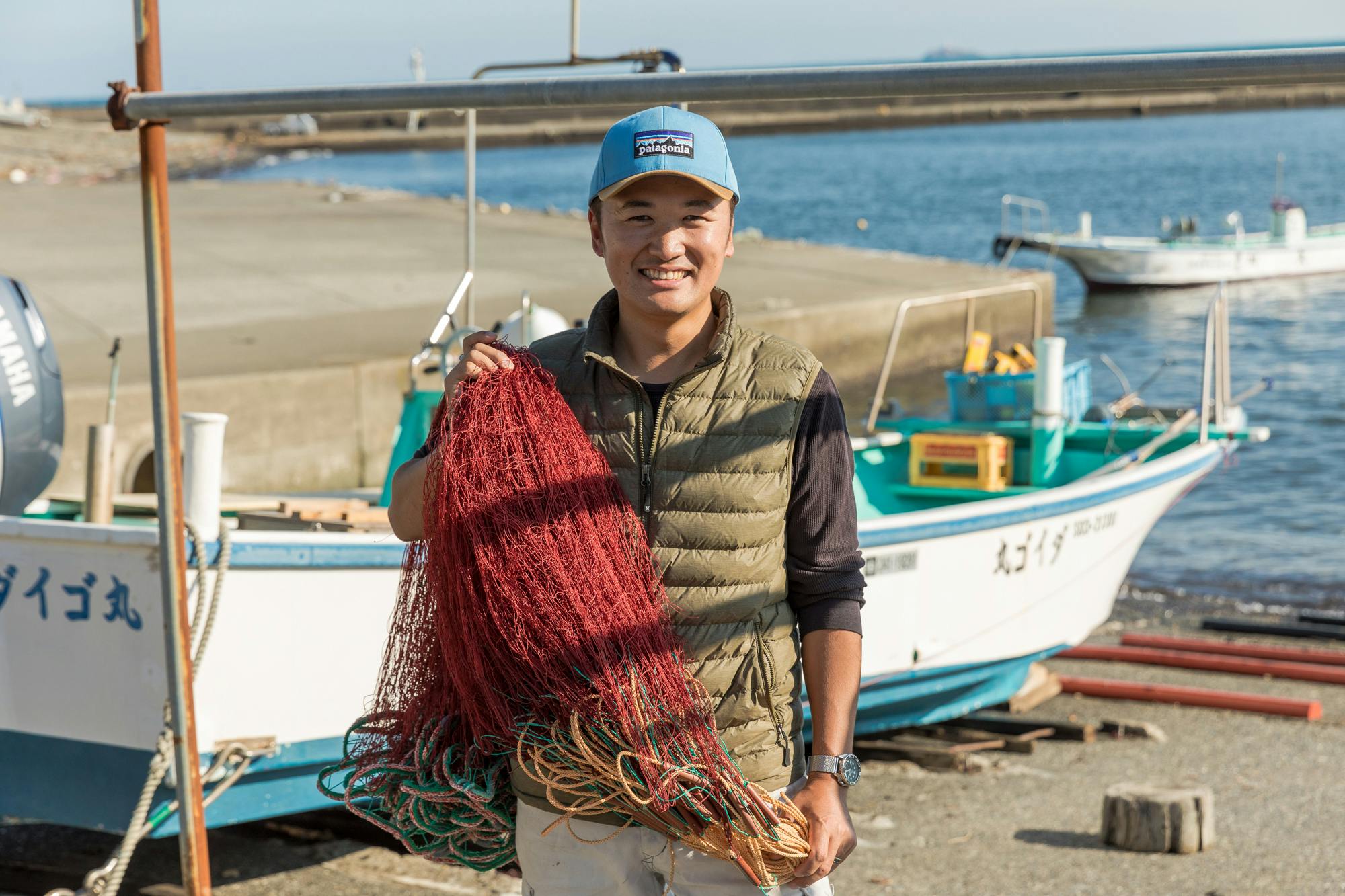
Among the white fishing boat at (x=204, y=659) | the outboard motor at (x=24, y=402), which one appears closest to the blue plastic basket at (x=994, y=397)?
the white fishing boat at (x=204, y=659)

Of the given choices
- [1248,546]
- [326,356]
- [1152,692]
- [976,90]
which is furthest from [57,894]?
[1248,546]

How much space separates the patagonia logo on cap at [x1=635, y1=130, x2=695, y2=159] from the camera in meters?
2.22

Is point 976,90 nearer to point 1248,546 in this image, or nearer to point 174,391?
point 174,391

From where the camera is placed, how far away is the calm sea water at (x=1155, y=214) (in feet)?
41.4

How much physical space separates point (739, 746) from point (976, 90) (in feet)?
3.42

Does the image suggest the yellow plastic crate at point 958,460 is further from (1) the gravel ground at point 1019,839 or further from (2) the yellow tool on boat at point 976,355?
(1) the gravel ground at point 1019,839

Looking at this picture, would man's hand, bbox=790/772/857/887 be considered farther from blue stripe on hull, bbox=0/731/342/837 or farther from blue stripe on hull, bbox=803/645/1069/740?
blue stripe on hull, bbox=803/645/1069/740

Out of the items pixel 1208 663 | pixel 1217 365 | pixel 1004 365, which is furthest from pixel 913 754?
pixel 1217 365

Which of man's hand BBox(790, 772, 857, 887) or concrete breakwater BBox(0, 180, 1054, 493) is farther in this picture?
concrete breakwater BBox(0, 180, 1054, 493)

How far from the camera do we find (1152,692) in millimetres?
7367

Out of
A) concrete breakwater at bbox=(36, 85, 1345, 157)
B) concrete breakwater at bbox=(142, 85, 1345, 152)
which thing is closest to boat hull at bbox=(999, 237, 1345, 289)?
concrete breakwater at bbox=(36, 85, 1345, 157)

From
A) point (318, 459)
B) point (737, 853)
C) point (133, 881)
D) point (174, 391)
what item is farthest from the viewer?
point (318, 459)

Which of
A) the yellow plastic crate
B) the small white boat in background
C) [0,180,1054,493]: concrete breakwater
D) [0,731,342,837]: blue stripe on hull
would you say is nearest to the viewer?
[0,731,342,837]: blue stripe on hull

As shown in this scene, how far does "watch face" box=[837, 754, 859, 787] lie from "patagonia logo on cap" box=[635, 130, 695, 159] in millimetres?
933
